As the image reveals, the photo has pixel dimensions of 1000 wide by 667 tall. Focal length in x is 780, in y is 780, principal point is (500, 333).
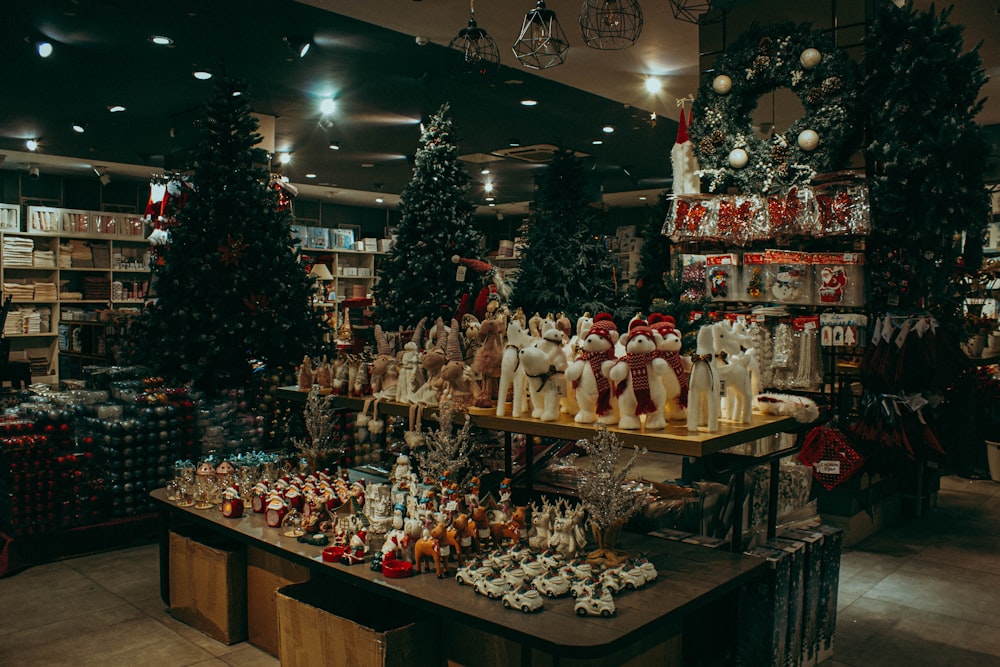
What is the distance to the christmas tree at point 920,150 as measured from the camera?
4391 millimetres

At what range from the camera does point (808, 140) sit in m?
4.60

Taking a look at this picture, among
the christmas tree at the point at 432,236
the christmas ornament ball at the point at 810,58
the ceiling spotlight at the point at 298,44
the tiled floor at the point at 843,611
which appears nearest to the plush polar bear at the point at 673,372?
the tiled floor at the point at 843,611

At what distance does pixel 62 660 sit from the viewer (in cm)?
309

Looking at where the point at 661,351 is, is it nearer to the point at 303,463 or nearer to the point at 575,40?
the point at 303,463

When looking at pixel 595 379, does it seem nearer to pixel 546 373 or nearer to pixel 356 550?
pixel 546 373

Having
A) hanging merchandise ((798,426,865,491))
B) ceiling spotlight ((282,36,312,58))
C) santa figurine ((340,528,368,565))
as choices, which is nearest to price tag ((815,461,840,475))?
hanging merchandise ((798,426,865,491))

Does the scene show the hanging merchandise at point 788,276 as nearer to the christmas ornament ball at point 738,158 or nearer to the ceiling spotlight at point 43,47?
the christmas ornament ball at point 738,158

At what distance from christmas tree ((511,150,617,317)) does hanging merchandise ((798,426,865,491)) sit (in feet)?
11.1

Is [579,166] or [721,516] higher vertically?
[579,166]

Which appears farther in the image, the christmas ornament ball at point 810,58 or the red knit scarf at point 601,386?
the christmas ornament ball at point 810,58

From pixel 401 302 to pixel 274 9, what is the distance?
3.18 m

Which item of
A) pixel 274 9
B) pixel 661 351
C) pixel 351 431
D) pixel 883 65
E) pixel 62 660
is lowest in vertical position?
pixel 62 660

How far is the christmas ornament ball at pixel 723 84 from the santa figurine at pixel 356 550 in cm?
369

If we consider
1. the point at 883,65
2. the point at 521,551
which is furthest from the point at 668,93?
the point at 521,551
